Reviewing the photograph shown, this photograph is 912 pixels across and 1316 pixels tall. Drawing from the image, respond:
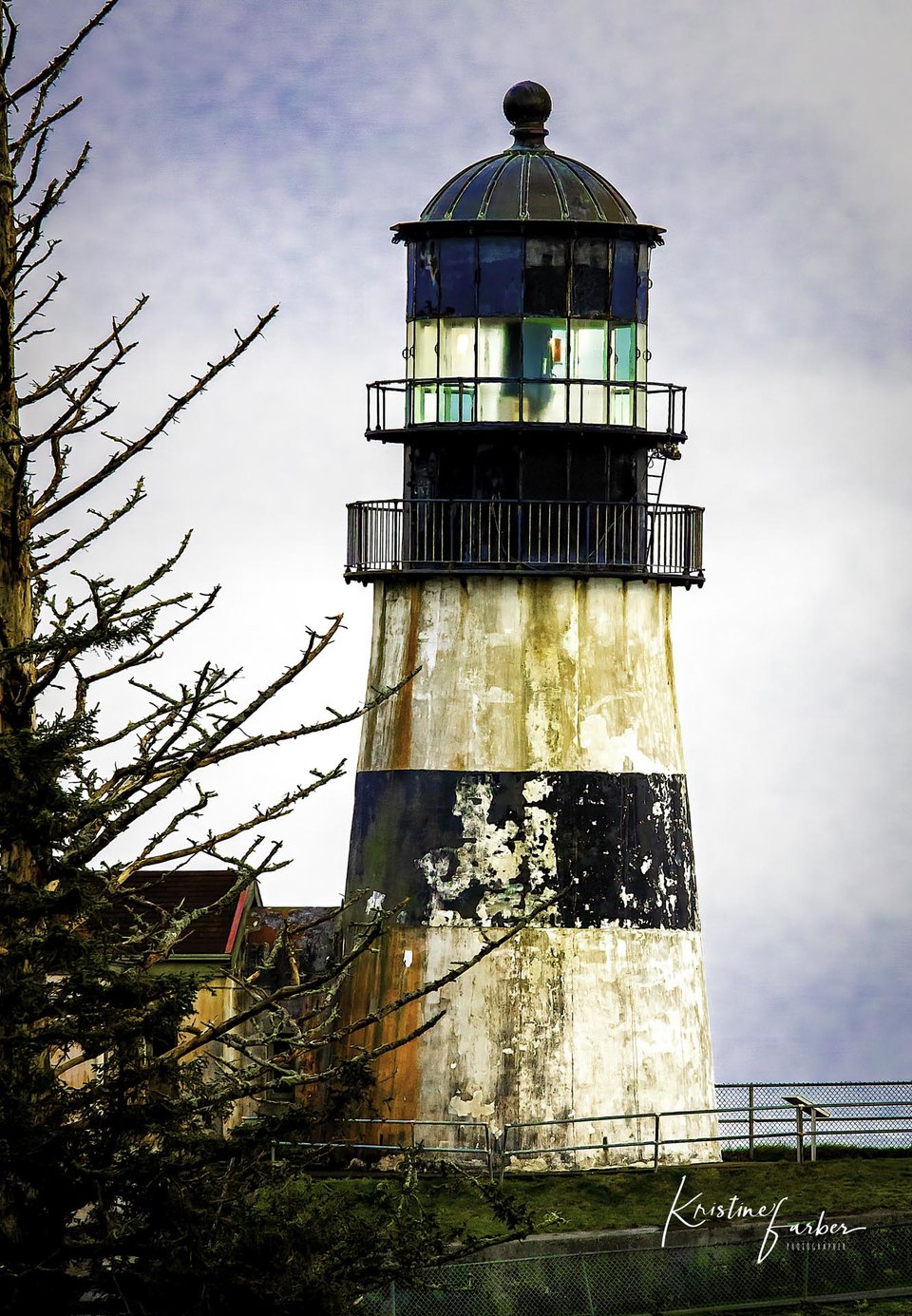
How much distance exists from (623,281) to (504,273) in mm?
1497

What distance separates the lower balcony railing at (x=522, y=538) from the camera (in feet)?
98.1

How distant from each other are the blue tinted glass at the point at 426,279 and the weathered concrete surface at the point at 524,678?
3404mm

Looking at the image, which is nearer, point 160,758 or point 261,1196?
point 160,758

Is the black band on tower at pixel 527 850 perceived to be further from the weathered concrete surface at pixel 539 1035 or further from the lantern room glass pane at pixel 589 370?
the lantern room glass pane at pixel 589 370

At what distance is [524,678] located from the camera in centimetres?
2969

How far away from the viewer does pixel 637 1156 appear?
29203 millimetres

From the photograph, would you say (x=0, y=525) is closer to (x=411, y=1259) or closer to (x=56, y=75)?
(x=56, y=75)

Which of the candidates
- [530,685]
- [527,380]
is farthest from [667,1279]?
[527,380]

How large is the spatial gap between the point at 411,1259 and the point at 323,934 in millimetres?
16454

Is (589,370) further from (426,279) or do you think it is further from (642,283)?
(426,279)

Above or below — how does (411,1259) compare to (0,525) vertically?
below

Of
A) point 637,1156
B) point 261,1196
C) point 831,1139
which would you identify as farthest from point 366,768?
point 261,1196
